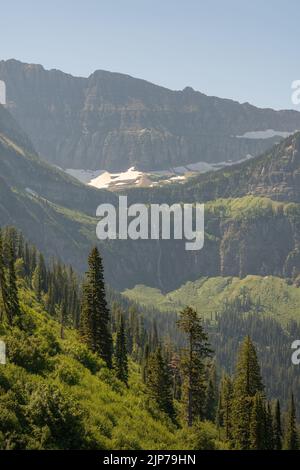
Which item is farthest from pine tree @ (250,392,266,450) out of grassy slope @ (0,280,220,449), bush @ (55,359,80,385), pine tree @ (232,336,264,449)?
bush @ (55,359,80,385)

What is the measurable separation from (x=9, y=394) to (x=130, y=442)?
9813mm

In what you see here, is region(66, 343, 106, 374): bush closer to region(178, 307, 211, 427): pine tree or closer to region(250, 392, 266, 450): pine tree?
region(178, 307, 211, 427): pine tree

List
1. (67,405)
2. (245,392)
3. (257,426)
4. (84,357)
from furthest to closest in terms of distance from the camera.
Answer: (245,392)
(257,426)
(84,357)
(67,405)

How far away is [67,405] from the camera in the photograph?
38250mm

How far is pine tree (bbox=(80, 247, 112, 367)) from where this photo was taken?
215ft

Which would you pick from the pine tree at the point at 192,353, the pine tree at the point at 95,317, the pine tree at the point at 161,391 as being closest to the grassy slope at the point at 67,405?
the pine tree at the point at 95,317

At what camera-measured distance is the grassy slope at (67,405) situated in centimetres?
3519

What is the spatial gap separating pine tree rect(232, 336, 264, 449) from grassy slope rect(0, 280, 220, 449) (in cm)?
1590

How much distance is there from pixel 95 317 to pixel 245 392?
2125 centimetres

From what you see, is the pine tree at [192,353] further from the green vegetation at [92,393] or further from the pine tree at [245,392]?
the pine tree at [245,392]

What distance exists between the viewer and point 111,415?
43.8 metres

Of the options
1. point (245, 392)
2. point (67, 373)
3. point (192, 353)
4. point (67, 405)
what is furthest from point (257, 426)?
point (67, 405)

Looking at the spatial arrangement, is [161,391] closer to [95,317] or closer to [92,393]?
[95,317]
